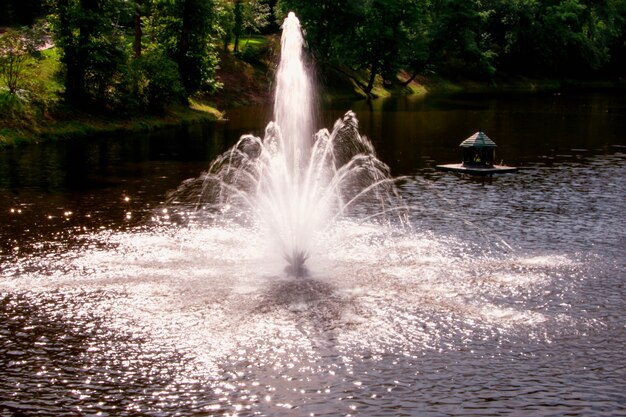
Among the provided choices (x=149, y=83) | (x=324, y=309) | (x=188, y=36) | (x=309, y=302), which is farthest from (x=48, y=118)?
(x=324, y=309)

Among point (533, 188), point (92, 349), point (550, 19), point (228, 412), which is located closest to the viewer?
point (228, 412)

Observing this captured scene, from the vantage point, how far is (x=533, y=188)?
30312mm

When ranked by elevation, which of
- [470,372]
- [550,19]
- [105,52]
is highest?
[550,19]

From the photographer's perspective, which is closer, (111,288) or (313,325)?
(313,325)

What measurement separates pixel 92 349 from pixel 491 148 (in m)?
25.6

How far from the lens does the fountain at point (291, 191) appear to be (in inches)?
818

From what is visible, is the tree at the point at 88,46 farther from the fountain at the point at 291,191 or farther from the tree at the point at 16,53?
the fountain at the point at 291,191

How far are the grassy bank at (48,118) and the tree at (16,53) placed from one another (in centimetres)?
64

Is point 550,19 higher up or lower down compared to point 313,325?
higher up

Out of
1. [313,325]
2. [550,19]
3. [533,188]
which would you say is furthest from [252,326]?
[550,19]

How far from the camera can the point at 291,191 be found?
22.4 m

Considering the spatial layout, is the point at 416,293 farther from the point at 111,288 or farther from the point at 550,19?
the point at 550,19

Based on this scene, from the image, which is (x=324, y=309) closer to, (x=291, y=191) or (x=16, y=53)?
(x=291, y=191)

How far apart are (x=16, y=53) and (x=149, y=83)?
996cm
